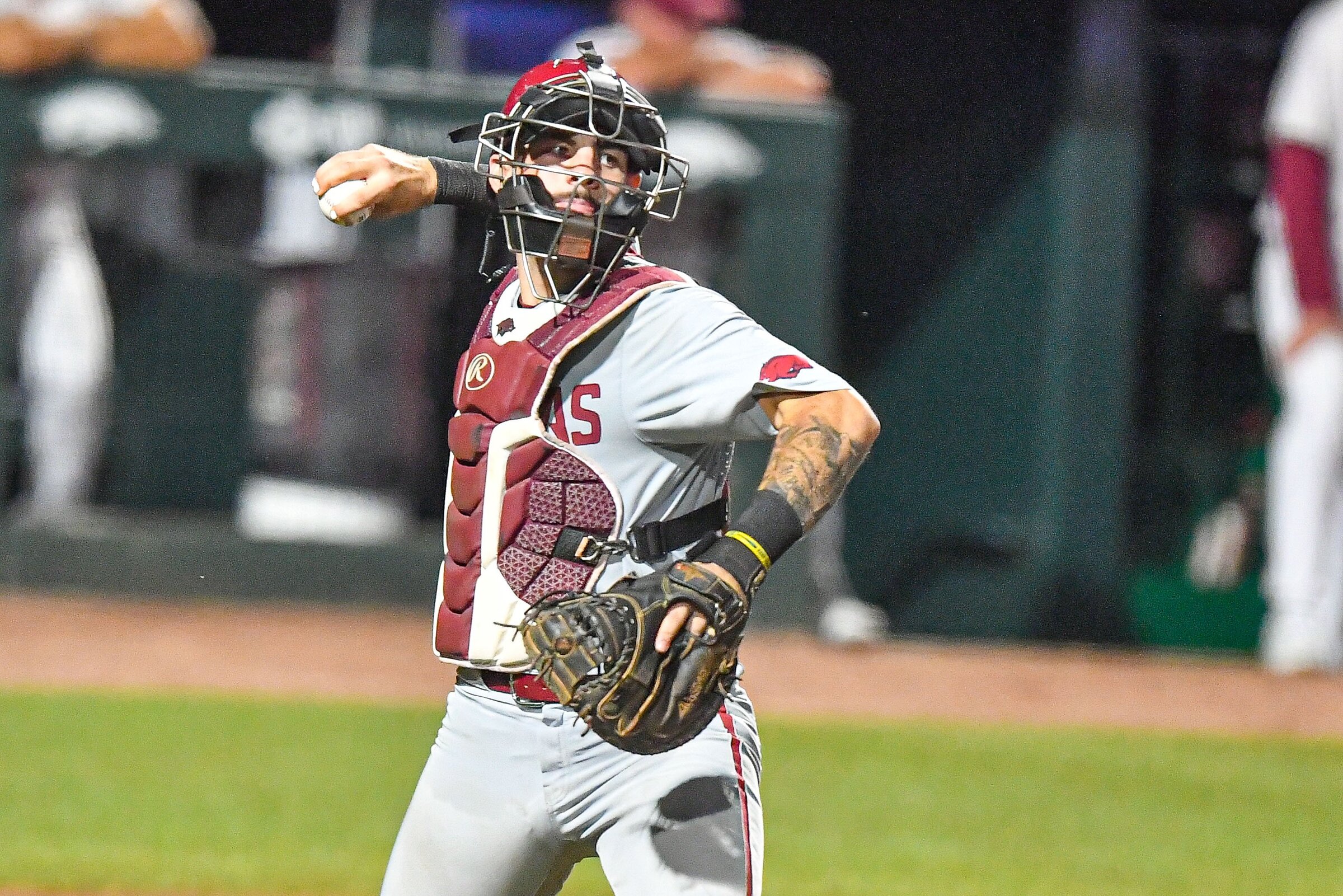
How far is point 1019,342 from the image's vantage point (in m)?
11.8

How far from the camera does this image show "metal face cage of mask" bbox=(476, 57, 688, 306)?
301cm

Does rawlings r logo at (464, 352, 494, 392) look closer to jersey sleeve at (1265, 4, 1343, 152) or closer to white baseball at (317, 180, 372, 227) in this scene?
white baseball at (317, 180, 372, 227)

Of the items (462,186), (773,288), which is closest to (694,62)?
(773,288)

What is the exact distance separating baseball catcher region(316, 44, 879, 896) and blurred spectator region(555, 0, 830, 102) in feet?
25.5

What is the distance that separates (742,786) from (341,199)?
42.0 inches

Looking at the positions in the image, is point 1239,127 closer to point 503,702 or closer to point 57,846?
point 57,846

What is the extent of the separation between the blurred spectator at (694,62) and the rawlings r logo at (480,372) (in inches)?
308

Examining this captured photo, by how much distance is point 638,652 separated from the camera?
2668mm

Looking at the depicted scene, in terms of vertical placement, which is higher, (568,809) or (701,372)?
(701,372)

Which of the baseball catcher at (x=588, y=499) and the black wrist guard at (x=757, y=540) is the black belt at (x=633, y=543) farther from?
the black wrist guard at (x=757, y=540)

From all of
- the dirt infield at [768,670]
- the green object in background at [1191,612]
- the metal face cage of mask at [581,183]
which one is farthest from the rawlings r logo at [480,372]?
the green object in background at [1191,612]

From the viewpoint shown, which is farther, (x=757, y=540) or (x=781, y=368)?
(x=781, y=368)

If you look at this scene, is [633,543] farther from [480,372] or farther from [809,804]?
[809,804]

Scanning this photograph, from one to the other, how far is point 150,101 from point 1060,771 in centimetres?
625
